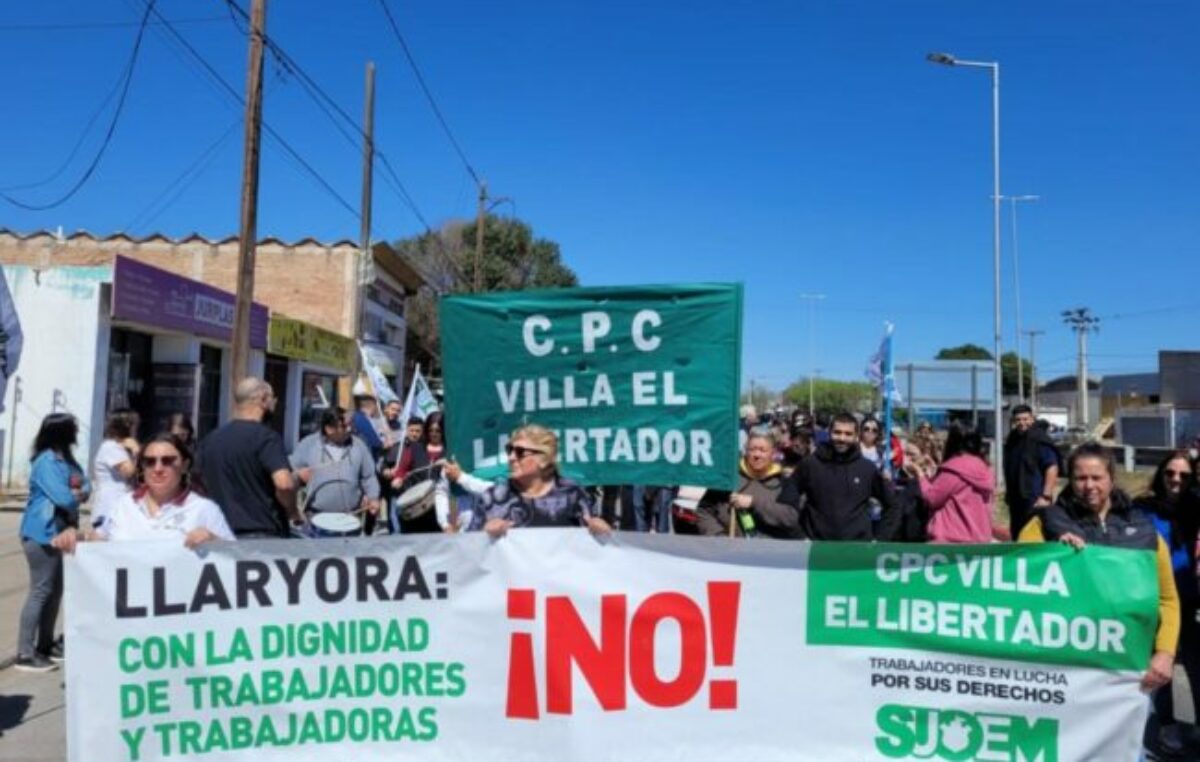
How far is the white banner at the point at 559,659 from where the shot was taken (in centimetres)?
381

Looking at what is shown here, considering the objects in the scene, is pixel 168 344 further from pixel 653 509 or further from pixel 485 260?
pixel 485 260

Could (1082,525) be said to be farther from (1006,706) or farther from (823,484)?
(823,484)

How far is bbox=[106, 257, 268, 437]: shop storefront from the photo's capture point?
50.9ft

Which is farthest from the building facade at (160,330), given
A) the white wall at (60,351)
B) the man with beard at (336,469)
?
the man with beard at (336,469)

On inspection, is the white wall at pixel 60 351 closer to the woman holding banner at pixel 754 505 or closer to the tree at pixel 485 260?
the woman holding banner at pixel 754 505

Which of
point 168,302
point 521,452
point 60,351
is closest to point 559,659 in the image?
point 521,452

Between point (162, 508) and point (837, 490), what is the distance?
3722 mm

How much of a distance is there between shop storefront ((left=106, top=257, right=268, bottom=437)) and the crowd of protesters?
8.96 m

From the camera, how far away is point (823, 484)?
5.62 metres

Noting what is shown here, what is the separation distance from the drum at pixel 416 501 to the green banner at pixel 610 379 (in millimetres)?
2376

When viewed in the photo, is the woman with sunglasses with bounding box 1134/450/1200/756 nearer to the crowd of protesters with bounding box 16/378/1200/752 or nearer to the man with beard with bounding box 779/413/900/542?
the crowd of protesters with bounding box 16/378/1200/752

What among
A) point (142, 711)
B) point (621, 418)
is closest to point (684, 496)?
point (621, 418)

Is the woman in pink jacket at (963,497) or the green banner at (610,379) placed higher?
the green banner at (610,379)

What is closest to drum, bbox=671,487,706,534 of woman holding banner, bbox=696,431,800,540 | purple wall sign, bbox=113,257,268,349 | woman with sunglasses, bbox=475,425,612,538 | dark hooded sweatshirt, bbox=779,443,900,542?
woman holding banner, bbox=696,431,800,540
